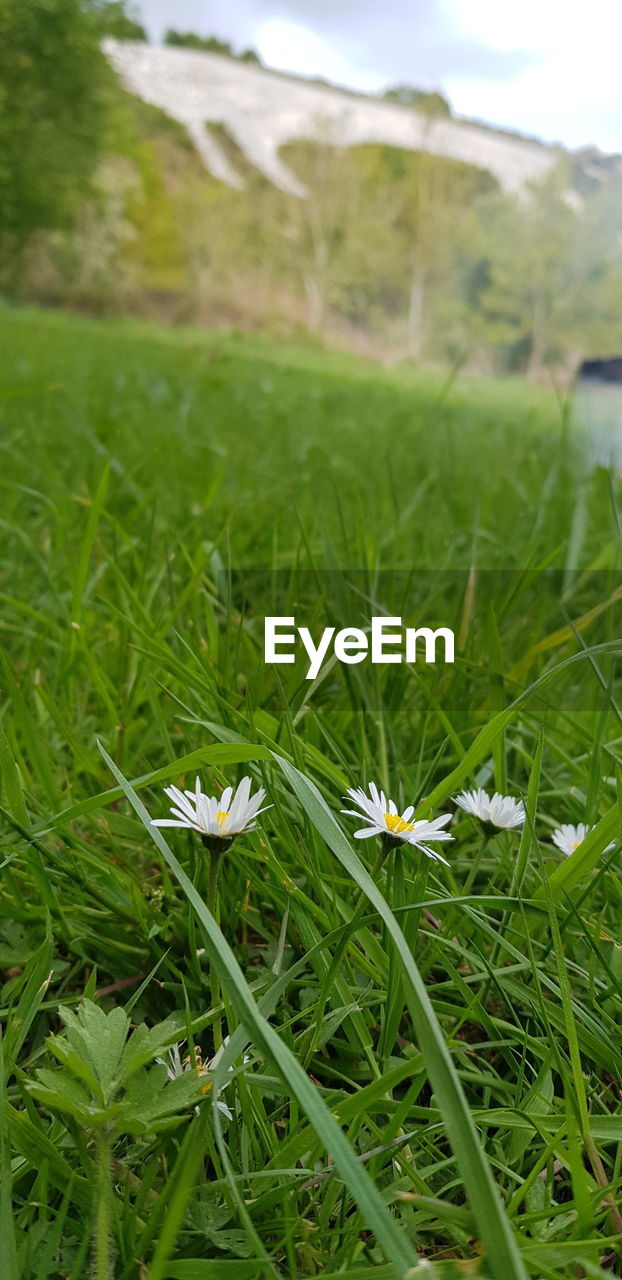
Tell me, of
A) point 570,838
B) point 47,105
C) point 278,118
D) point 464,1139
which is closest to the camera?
point 464,1139

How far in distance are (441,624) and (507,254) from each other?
11485 mm

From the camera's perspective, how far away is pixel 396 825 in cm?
46

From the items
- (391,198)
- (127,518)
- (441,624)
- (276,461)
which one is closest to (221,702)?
(441,624)

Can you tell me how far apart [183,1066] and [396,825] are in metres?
0.17

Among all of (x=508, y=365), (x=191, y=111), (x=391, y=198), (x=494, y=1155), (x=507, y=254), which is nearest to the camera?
(x=494, y=1155)

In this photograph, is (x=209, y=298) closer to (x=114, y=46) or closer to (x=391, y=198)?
(x=391, y=198)

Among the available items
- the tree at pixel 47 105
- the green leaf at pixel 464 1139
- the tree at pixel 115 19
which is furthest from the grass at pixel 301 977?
the tree at pixel 115 19

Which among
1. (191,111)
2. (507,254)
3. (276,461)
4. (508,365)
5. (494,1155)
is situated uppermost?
(191,111)

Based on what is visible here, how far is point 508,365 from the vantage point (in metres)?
9.05

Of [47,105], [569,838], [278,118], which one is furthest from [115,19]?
[278,118]

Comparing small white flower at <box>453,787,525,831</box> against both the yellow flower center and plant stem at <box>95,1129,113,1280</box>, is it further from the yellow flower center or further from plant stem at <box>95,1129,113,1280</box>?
plant stem at <box>95,1129,113,1280</box>

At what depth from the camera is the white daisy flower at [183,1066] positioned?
41 centimetres

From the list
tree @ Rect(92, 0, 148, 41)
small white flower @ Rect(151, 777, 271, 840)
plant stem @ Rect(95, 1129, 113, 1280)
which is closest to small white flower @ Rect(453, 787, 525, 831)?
small white flower @ Rect(151, 777, 271, 840)

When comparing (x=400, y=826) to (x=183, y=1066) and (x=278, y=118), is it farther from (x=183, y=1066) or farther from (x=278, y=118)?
(x=278, y=118)
